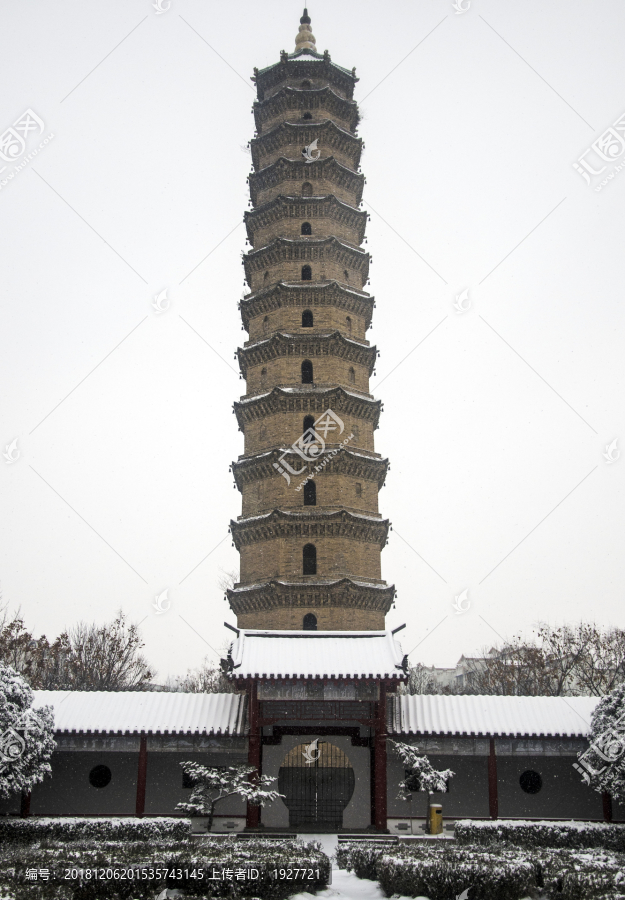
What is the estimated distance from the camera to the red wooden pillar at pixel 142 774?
20.5m

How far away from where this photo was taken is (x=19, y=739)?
1922cm

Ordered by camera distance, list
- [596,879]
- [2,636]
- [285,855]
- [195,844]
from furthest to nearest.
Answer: [2,636], [195,844], [285,855], [596,879]

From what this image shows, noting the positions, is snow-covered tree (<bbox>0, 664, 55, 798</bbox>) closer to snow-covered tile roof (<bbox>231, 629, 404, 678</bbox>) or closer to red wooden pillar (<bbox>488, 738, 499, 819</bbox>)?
snow-covered tile roof (<bbox>231, 629, 404, 678</bbox>)

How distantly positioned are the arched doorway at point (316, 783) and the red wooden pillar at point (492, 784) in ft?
11.9

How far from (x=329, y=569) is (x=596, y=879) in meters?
15.3

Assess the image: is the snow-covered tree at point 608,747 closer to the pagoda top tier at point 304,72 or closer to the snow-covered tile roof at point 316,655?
the snow-covered tile roof at point 316,655

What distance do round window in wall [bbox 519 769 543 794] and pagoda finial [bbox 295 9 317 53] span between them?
3186 cm

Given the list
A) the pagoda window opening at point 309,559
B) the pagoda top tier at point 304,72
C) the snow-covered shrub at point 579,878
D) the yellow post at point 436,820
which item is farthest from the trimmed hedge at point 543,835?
the pagoda top tier at point 304,72

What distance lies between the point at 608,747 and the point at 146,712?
39.6 feet

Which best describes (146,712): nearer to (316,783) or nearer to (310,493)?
(316,783)

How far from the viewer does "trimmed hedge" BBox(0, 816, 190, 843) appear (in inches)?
731

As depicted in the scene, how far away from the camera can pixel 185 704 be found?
22.1m

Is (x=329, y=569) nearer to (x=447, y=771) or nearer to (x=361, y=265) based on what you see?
(x=447, y=771)

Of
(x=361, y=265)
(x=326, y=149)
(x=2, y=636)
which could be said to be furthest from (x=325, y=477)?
(x=2, y=636)
